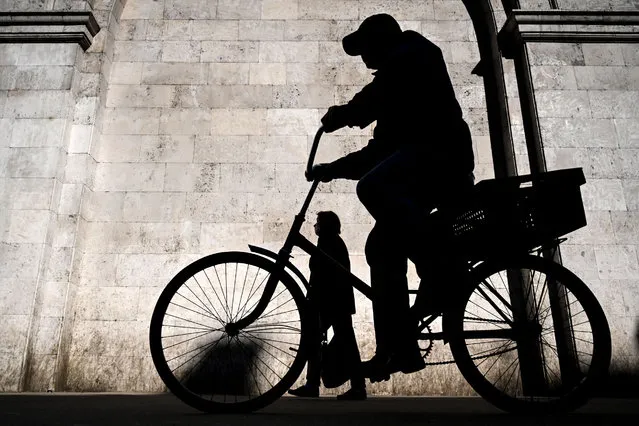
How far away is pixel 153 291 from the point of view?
5.75m

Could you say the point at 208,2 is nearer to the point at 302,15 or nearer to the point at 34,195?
the point at 302,15

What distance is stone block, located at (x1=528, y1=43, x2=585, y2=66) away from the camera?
6.11m

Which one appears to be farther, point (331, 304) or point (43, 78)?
point (43, 78)

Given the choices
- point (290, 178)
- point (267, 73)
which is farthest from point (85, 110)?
point (290, 178)

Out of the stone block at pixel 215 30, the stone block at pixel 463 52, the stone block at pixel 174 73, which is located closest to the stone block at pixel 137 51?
the stone block at pixel 174 73

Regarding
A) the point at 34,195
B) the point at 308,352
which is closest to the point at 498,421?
the point at 308,352

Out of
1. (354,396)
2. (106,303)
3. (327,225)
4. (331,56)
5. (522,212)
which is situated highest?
(331,56)

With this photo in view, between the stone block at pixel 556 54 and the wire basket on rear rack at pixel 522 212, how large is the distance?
440 centimetres

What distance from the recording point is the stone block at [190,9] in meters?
7.04

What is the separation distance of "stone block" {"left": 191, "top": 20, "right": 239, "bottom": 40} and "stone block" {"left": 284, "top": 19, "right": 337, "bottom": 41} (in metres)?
0.79

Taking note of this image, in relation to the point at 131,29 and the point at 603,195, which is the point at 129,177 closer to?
the point at 131,29

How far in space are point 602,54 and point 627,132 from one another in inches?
46.4

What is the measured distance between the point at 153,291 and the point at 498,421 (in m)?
4.52

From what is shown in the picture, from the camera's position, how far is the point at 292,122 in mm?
6461
